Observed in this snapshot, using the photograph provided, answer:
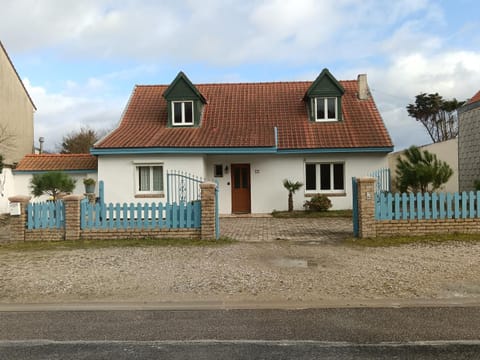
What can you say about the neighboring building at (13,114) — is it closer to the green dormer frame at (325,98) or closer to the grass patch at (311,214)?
the grass patch at (311,214)

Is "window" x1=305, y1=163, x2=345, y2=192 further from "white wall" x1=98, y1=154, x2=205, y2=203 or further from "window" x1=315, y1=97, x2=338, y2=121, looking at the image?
"white wall" x1=98, y1=154, x2=205, y2=203

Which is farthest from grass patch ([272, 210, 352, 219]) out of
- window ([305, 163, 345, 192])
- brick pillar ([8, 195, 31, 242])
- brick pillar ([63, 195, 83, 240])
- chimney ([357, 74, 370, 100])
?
brick pillar ([8, 195, 31, 242])

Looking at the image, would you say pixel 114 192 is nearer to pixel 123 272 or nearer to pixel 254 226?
pixel 254 226

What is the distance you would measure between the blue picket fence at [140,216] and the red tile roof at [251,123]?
254 inches

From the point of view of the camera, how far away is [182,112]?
2075 centimetres

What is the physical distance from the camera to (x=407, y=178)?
12961 mm

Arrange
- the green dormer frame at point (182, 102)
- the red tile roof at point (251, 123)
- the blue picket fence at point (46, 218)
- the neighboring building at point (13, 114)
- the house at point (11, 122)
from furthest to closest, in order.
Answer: the neighboring building at point (13, 114) < the house at point (11, 122) < the green dormer frame at point (182, 102) < the red tile roof at point (251, 123) < the blue picket fence at point (46, 218)

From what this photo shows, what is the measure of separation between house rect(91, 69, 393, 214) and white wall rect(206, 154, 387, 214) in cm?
4

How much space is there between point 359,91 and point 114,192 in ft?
42.0

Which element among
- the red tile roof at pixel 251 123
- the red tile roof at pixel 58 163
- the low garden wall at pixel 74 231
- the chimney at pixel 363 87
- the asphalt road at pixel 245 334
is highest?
the chimney at pixel 363 87

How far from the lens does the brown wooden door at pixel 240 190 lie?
19.9 m

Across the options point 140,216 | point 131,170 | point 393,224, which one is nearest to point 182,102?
point 131,170

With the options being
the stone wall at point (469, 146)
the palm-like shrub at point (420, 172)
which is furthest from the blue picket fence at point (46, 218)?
the stone wall at point (469, 146)

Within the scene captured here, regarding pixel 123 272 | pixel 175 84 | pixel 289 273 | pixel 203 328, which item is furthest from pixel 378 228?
pixel 175 84
